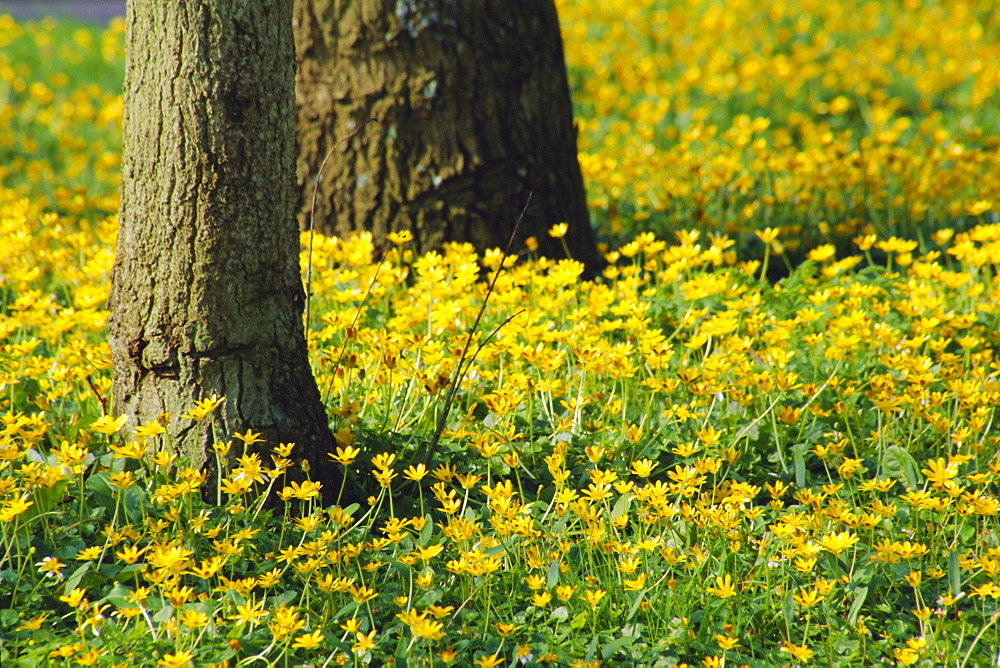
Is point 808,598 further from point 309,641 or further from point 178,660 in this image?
point 178,660

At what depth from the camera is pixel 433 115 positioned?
4086mm

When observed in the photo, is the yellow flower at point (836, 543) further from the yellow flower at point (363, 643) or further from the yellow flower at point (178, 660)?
the yellow flower at point (178, 660)

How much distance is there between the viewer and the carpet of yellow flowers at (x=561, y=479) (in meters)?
2.18

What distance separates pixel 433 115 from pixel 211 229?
1810 mm

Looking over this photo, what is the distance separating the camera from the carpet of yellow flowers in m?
2.18

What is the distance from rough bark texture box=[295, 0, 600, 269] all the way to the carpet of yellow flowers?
0.97 feet

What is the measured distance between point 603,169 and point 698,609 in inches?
111

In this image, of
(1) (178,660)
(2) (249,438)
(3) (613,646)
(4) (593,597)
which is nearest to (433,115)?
(2) (249,438)

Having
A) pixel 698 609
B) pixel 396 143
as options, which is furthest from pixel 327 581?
pixel 396 143

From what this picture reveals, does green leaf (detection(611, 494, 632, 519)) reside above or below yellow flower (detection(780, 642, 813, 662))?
above

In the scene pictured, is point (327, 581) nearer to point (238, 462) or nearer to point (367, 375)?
point (238, 462)

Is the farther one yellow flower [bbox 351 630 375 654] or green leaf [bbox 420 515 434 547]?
green leaf [bbox 420 515 434 547]

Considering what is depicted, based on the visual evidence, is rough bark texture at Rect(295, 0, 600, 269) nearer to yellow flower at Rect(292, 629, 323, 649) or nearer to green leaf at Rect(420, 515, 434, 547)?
green leaf at Rect(420, 515, 434, 547)

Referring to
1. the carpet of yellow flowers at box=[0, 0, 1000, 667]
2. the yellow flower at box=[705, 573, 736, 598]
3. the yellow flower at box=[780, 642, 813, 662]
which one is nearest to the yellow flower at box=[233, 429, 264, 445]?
the carpet of yellow flowers at box=[0, 0, 1000, 667]
